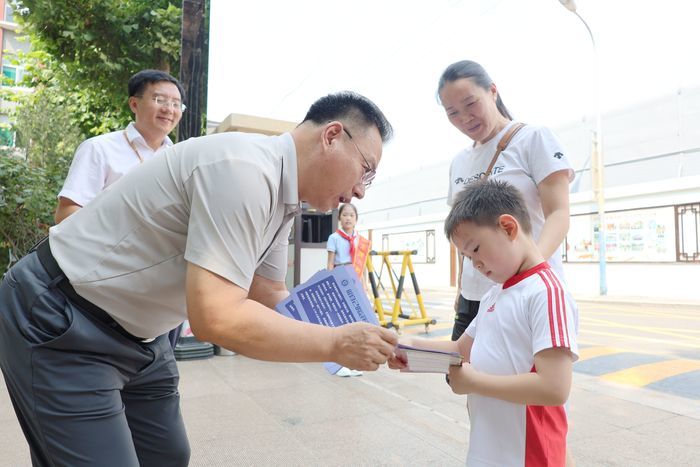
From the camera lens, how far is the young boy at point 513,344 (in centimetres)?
123

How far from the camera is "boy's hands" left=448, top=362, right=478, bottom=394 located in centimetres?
128

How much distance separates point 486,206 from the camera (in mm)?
1365

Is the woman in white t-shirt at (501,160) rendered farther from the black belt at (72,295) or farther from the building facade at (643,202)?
the building facade at (643,202)

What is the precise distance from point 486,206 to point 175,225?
79cm

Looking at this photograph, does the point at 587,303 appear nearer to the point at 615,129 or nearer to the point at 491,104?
the point at 615,129

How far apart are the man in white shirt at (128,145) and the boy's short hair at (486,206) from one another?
3.85 ft

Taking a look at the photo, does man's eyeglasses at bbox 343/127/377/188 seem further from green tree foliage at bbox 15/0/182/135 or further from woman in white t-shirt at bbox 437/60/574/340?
green tree foliage at bbox 15/0/182/135

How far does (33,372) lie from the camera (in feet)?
3.69

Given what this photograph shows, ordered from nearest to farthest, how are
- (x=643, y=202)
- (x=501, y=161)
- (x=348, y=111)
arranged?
(x=348, y=111) < (x=501, y=161) < (x=643, y=202)

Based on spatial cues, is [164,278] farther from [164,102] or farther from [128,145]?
[164,102]

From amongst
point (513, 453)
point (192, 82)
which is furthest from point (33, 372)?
point (192, 82)

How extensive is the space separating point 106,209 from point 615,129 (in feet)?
55.0

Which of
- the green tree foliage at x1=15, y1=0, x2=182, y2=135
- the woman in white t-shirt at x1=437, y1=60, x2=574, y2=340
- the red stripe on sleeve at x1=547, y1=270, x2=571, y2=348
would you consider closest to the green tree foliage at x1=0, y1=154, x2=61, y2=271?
the green tree foliage at x1=15, y1=0, x2=182, y2=135

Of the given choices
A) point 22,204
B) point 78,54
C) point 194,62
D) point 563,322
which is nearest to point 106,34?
point 78,54
